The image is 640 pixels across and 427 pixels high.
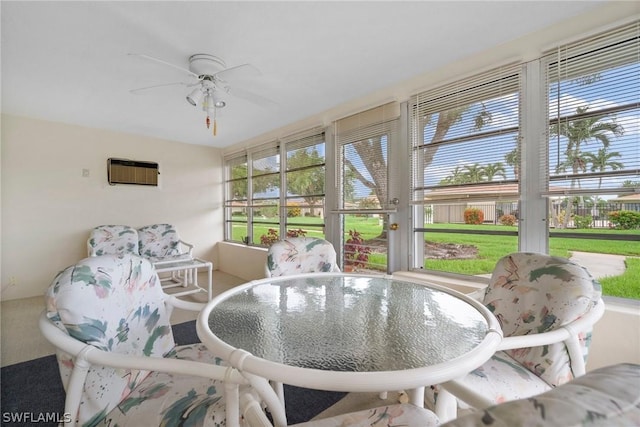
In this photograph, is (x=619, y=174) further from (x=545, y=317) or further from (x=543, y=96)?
(x=545, y=317)

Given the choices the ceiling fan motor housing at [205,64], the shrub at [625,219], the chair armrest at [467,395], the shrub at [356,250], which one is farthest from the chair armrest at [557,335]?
the ceiling fan motor housing at [205,64]

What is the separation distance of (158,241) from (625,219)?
499cm

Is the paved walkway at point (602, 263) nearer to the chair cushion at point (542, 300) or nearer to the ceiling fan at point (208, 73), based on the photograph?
the chair cushion at point (542, 300)

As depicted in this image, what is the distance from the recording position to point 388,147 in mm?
2748

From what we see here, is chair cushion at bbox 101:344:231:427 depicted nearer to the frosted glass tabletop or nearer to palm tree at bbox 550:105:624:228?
the frosted glass tabletop

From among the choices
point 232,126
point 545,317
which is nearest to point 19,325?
point 232,126

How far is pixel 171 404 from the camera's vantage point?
0.92 metres

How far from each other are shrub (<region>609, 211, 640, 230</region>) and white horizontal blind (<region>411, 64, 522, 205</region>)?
1.70 ft

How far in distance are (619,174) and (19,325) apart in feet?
16.6

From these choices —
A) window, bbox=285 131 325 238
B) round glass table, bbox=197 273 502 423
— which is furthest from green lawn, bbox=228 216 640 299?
round glass table, bbox=197 273 502 423

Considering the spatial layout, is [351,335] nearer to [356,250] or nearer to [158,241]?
[356,250]

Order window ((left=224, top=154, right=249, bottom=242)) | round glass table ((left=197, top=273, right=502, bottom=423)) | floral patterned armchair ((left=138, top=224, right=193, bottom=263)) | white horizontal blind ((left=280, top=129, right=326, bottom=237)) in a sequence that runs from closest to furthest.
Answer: round glass table ((left=197, top=273, right=502, bottom=423)), white horizontal blind ((left=280, top=129, right=326, bottom=237)), floral patterned armchair ((left=138, top=224, right=193, bottom=263)), window ((left=224, top=154, right=249, bottom=242))

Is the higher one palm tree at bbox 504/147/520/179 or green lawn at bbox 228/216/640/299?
palm tree at bbox 504/147/520/179

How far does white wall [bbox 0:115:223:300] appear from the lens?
11.3ft
